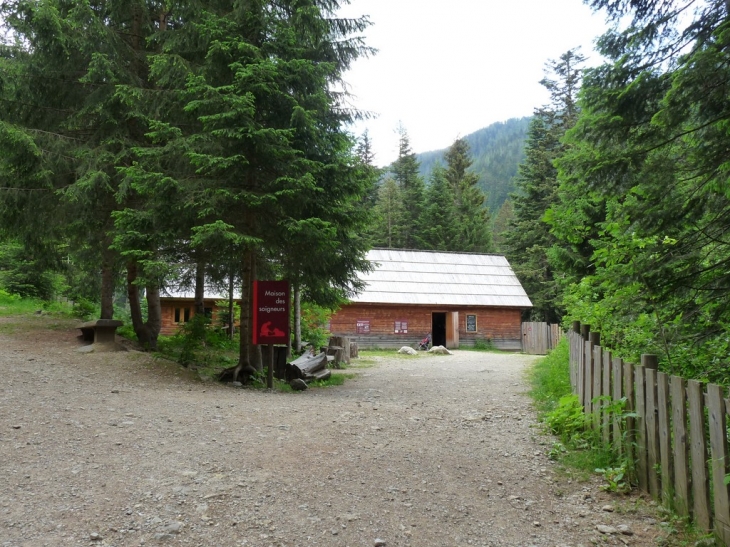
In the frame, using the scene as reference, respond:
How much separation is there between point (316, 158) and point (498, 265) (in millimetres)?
23490

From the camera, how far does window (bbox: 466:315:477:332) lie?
29.1 m

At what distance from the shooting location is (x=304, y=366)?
12664 millimetres

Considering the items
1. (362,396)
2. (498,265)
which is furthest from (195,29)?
(498,265)

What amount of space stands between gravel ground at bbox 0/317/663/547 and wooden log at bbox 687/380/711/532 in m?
0.35

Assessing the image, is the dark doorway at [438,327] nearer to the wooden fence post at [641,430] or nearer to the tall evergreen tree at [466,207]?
the tall evergreen tree at [466,207]

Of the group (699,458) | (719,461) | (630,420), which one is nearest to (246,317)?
(630,420)

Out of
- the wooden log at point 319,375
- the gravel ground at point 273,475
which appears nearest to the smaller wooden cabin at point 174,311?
the wooden log at point 319,375

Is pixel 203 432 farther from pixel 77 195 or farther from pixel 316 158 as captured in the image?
pixel 77 195

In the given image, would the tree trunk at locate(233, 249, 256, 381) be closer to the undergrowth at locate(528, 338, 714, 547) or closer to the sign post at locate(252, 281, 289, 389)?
the sign post at locate(252, 281, 289, 389)

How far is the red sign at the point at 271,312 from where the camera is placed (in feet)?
33.6

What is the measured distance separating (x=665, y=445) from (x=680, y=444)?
273 mm

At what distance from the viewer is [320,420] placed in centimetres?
702

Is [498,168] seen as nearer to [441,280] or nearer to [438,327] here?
[438,327]

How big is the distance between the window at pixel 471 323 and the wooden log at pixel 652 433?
24.8 meters
